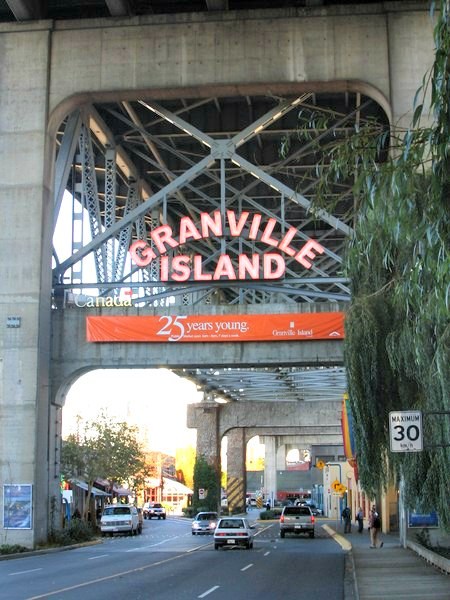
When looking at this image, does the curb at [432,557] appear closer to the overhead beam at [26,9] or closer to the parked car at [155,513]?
the overhead beam at [26,9]

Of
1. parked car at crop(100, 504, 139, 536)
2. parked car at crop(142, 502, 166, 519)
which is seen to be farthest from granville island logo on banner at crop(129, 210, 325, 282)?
parked car at crop(142, 502, 166, 519)

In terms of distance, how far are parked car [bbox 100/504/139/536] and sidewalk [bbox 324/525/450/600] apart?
72.2ft

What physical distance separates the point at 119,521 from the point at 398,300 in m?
38.4

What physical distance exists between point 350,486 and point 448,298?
63306 mm

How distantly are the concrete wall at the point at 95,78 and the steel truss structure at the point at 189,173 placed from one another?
165 cm

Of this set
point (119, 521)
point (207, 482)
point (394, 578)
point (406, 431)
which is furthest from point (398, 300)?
point (207, 482)

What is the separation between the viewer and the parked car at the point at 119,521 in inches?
1925

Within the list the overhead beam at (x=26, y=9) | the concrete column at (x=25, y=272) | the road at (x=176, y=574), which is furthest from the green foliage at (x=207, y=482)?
the overhead beam at (x=26, y=9)

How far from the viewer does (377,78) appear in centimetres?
3027

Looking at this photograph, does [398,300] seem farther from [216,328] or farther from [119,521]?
[119,521]

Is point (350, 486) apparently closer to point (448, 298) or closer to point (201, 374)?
point (201, 374)

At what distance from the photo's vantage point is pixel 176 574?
921 inches

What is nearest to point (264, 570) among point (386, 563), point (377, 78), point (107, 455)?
point (386, 563)

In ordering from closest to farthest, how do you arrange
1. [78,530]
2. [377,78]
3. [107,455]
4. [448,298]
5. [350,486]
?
[448,298] → [377,78] → [78,530] → [107,455] → [350,486]
